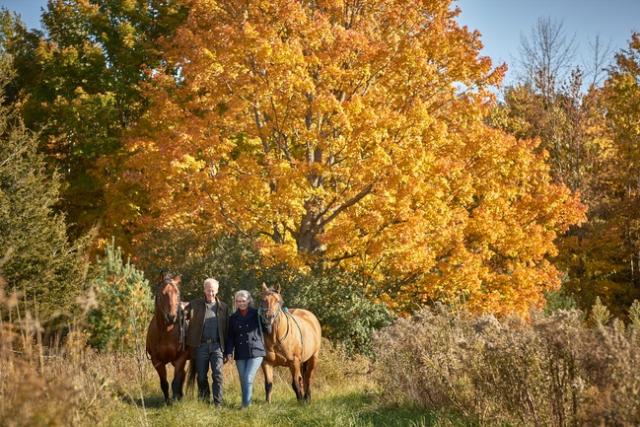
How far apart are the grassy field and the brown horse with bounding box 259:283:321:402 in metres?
0.37

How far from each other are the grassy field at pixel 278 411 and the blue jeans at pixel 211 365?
0.70ft

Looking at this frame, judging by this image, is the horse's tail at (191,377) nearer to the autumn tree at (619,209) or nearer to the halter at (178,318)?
the halter at (178,318)

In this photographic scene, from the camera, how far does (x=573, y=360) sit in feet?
20.6

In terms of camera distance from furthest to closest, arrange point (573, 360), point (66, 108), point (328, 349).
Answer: point (66, 108), point (328, 349), point (573, 360)

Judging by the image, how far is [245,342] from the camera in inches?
393

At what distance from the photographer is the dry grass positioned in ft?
18.9

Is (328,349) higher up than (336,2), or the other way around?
(336,2)

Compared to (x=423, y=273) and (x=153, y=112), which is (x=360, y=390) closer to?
(x=423, y=273)

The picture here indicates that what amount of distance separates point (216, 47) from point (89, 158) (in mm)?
7950

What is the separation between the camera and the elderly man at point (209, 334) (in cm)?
1000

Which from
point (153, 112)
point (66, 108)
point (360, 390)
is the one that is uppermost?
point (66, 108)

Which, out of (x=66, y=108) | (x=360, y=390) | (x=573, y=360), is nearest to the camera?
(x=573, y=360)

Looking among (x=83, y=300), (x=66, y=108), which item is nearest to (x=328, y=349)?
(x=83, y=300)

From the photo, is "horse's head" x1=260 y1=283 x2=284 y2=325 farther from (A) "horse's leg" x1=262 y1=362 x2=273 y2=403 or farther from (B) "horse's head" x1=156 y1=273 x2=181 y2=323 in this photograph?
(B) "horse's head" x1=156 y1=273 x2=181 y2=323
